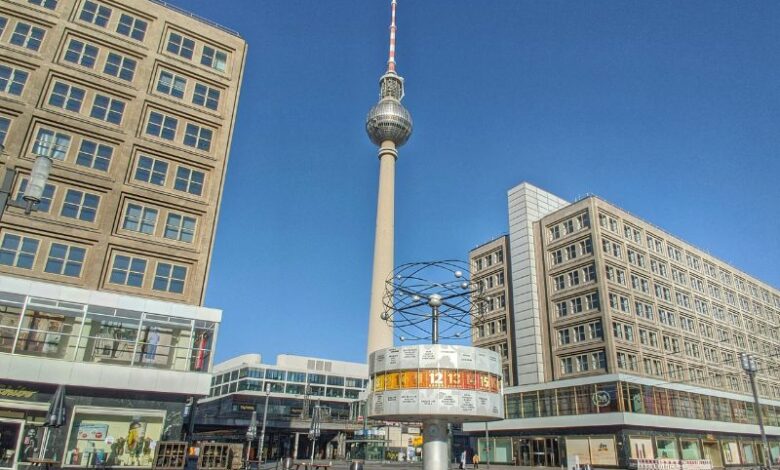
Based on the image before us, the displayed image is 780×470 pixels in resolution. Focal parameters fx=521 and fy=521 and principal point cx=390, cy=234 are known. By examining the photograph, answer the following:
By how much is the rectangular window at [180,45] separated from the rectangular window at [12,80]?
9.95m

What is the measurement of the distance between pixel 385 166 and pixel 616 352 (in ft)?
205

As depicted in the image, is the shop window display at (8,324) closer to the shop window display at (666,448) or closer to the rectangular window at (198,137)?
the rectangular window at (198,137)

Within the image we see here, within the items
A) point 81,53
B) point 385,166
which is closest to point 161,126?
point 81,53

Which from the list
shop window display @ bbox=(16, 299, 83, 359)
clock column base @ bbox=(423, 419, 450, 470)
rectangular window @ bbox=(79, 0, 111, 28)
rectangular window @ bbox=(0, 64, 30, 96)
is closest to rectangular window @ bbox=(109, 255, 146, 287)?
shop window display @ bbox=(16, 299, 83, 359)

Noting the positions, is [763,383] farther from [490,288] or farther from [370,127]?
[370,127]

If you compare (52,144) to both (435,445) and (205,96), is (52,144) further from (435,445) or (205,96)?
(435,445)

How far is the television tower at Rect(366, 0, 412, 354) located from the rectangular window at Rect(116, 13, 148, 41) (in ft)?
197

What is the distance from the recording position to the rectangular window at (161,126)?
36.4 m

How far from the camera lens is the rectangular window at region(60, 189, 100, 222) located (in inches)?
1249

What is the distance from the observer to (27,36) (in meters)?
34.4

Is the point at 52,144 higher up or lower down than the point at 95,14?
lower down

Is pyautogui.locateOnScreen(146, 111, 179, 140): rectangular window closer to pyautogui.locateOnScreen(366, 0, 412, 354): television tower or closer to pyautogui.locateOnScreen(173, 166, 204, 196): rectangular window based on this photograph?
pyautogui.locateOnScreen(173, 166, 204, 196): rectangular window

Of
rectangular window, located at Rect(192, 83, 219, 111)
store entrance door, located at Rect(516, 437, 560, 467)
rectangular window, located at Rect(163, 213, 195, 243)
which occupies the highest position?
rectangular window, located at Rect(192, 83, 219, 111)

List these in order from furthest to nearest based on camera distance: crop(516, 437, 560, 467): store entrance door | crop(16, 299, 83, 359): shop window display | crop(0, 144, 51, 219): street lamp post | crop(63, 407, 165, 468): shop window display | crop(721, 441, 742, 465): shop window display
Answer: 1. crop(721, 441, 742, 465): shop window display
2. crop(516, 437, 560, 467): store entrance door
3. crop(16, 299, 83, 359): shop window display
4. crop(63, 407, 165, 468): shop window display
5. crop(0, 144, 51, 219): street lamp post
